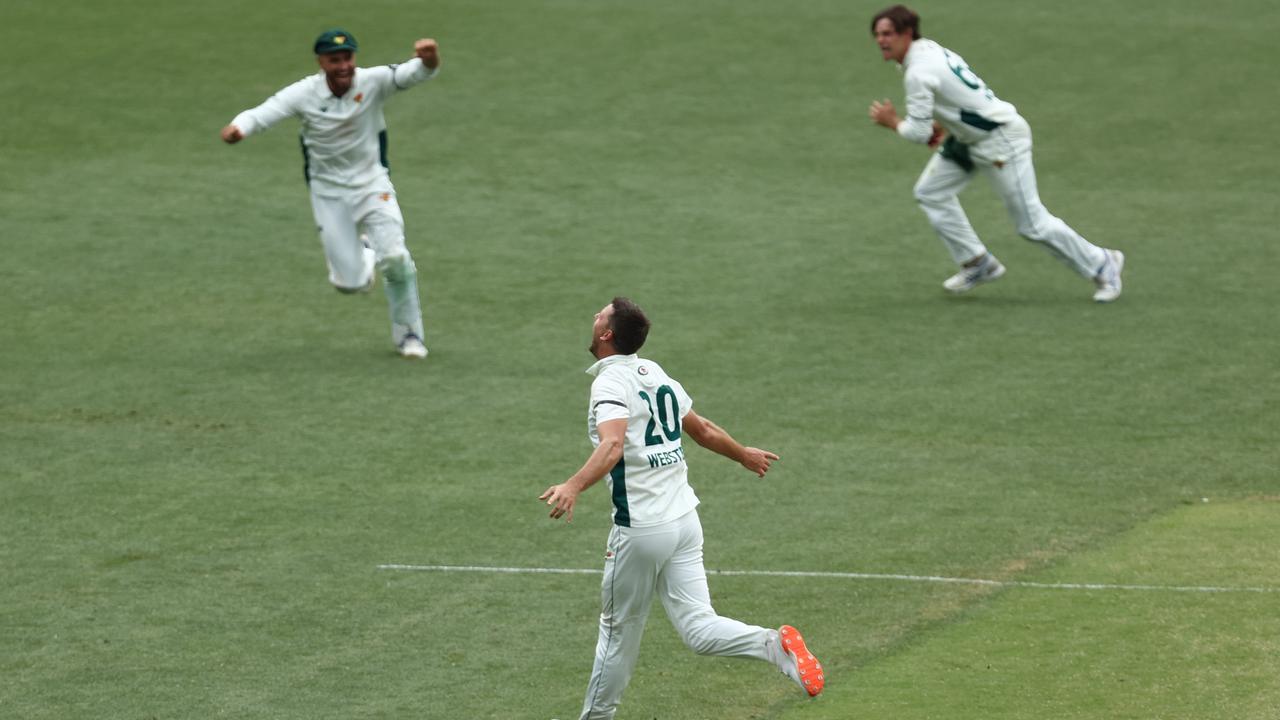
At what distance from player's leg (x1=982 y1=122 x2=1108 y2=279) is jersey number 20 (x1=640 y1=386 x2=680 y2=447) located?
7826mm

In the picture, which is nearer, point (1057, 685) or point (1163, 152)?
point (1057, 685)

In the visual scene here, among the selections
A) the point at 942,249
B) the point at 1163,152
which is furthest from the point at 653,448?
the point at 1163,152

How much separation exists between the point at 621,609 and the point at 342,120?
23.3 ft

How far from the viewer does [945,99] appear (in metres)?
14.3

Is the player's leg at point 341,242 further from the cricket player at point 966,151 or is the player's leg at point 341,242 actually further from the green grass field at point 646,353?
the cricket player at point 966,151

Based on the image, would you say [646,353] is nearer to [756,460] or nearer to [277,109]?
[277,109]

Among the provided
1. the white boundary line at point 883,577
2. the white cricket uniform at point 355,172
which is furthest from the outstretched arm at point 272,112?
the white boundary line at point 883,577

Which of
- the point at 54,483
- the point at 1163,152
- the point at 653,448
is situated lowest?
the point at 1163,152

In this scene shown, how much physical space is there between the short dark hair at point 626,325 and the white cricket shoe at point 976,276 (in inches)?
323

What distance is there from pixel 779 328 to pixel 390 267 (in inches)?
121

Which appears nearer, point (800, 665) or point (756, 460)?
point (800, 665)

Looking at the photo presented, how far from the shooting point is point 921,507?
10297 mm

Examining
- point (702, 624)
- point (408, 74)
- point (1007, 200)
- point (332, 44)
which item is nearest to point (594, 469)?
point (702, 624)

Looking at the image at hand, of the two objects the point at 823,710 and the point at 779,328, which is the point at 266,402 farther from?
the point at 823,710
